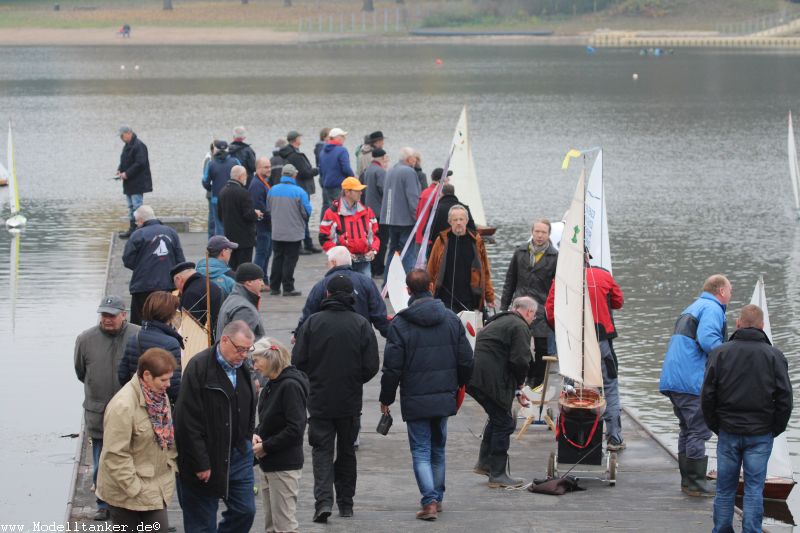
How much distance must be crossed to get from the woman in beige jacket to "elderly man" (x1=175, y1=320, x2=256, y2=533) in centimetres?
15

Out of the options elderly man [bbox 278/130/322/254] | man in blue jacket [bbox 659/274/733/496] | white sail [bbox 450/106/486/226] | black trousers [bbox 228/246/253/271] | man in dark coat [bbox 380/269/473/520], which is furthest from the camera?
white sail [bbox 450/106/486/226]

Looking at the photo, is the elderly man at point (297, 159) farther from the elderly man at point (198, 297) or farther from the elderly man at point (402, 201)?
the elderly man at point (198, 297)

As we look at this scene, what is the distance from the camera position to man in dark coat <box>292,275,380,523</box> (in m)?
9.38

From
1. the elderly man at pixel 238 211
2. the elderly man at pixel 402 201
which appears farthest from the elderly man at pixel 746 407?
the elderly man at pixel 238 211

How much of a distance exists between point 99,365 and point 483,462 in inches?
120

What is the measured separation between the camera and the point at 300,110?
54.7m

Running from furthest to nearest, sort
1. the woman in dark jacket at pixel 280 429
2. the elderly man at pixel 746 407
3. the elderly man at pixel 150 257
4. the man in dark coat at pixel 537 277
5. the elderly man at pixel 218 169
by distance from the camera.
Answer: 1. the elderly man at pixel 218 169
2. the elderly man at pixel 150 257
3. the man in dark coat at pixel 537 277
4. the elderly man at pixel 746 407
5. the woman in dark jacket at pixel 280 429

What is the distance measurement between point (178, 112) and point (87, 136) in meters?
9.40

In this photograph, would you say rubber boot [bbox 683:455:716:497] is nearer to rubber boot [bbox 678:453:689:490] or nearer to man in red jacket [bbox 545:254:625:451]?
rubber boot [bbox 678:453:689:490]

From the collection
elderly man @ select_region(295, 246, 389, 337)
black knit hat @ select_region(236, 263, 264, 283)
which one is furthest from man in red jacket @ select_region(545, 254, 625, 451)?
black knit hat @ select_region(236, 263, 264, 283)

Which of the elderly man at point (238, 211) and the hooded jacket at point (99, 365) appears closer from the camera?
the hooded jacket at point (99, 365)

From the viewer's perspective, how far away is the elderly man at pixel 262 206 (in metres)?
17.7

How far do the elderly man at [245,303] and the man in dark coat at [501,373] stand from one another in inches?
64.2

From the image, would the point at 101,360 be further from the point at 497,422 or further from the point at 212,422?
the point at 497,422
